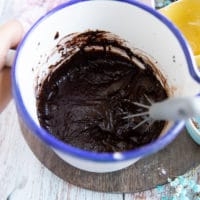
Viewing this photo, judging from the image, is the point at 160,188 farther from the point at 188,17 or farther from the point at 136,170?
the point at 188,17

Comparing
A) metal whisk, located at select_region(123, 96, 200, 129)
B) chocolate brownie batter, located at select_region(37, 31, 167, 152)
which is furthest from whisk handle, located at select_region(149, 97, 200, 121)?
chocolate brownie batter, located at select_region(37, 31, 167, 152)

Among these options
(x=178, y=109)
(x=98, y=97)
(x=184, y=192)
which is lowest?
(x=184, y=192)

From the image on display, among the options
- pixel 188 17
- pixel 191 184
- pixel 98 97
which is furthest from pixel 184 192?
pixel 188 17

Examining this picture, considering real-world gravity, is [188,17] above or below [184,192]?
above

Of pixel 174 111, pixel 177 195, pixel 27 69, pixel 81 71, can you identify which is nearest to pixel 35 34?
pixel 27 69

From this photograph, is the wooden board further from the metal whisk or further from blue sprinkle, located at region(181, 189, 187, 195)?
the metal whisk

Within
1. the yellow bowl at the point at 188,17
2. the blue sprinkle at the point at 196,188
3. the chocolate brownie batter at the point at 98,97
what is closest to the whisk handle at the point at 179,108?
the chocolate brownie batter at the point at 98,97
